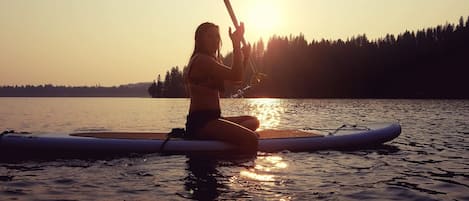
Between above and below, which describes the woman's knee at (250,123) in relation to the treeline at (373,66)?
below

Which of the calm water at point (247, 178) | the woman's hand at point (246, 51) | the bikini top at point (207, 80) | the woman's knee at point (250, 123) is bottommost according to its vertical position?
the calm water at point (247, 178)

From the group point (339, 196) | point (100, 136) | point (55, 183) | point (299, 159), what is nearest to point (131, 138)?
point (100, 136)

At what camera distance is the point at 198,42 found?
329 inches

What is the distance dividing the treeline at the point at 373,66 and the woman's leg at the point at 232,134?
10589 cm

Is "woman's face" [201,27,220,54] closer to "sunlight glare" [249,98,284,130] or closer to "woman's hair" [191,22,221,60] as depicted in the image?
"woman's hair" [191,22,221,60]

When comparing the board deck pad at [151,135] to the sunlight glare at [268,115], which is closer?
the board deck pad at [151,135]

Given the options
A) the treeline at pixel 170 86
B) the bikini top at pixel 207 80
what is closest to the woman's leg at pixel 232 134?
the bikini top at pixel 207 80

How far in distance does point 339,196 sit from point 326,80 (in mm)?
121628

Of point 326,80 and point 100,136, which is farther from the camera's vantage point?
point 326,80

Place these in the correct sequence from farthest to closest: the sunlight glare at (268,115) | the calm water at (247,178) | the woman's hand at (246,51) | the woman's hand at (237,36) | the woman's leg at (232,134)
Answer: the sunlight glare at (268,115)
the woman's leg at (232,134)
the woman's hand at (246,51)
the woman's hand at (237,36)
the calm water at (247,178)

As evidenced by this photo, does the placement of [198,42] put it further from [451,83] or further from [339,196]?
[451,83]

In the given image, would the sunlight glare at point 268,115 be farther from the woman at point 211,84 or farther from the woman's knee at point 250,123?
the woman at point 211,84

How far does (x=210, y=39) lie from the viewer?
8344 mm

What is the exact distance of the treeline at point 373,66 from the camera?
11319cm
